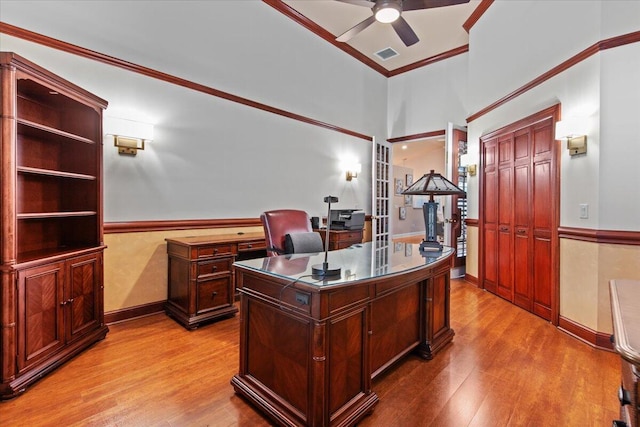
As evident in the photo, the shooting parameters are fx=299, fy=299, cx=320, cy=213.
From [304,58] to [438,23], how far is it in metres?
2.23

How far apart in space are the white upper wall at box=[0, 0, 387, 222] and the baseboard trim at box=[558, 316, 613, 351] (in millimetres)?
3490

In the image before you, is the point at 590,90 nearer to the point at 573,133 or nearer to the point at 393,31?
the point at 573,133

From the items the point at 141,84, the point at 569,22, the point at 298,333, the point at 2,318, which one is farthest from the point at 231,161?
the point at 569,22

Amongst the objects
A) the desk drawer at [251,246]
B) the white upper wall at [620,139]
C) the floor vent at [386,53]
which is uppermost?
the floor vent at [386,53]

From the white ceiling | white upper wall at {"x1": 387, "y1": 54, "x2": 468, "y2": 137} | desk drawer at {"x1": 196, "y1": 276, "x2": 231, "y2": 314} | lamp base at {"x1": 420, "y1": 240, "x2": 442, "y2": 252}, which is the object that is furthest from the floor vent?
desk drawer at {"x1": 196, "y1": 276, "x2": 231, "y2": 314}

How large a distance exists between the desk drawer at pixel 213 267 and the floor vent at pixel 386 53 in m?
4.85

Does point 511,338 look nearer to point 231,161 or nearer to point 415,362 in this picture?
point 415,362

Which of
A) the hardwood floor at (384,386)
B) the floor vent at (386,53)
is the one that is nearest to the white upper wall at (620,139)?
the hardwood floor at (384,386)

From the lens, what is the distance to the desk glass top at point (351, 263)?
1.59m

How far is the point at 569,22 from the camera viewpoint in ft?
9.57

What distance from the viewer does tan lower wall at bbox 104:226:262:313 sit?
2971 mm

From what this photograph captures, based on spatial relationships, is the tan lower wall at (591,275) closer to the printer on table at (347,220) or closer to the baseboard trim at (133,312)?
the printer on table at (347,220)

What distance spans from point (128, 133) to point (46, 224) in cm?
106

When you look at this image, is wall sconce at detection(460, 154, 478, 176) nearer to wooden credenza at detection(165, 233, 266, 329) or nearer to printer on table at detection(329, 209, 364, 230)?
printer on table at detection(329, 209, 364, 230)
